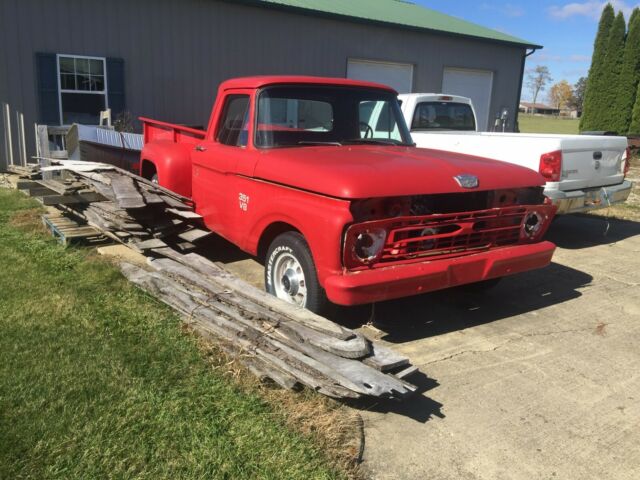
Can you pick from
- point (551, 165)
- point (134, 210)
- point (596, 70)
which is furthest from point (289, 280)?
point (596, 70)

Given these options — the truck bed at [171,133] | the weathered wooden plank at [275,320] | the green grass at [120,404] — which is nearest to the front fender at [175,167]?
the truck bed at [171,133]

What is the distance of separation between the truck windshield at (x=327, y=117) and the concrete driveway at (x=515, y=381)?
1569mm

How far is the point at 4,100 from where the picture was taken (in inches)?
428

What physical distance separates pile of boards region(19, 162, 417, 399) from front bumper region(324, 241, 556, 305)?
0.25 m

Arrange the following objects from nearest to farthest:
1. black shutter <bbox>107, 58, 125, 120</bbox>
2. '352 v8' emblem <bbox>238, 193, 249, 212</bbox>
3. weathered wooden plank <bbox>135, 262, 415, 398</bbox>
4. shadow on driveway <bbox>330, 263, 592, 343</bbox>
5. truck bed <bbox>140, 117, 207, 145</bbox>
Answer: weathered wooden plank <bbox>135, 262, 415, 398</bbox> → shadow on driveway <bbox>330, 263, 592, 343</bbox> → '352 v8' emblem <bbox>238, 193, 249, 212</bbox> → truck bed <bbox>140, 117, 207, 145</bbox> → black shutter <bbox>107, 58, 125, 120</bbox>

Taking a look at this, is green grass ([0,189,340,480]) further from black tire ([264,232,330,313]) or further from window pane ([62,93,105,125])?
window pane ([62,93,105,125])

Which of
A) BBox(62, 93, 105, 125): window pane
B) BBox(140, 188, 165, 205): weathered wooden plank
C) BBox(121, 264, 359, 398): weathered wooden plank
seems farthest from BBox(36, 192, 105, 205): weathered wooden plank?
BBox(62, 93, 105, 125): window pane

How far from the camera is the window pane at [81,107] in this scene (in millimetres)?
11637

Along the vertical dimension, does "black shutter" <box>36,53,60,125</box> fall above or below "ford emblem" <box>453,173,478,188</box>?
above

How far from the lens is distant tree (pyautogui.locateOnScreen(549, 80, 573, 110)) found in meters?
140

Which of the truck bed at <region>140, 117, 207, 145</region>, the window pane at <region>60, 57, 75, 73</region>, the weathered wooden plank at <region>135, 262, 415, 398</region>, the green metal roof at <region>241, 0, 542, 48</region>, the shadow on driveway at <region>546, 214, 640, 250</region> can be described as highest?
the green metal roof at <region>241, 0, 542, 48</region>

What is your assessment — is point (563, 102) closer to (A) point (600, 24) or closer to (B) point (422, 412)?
(A) point (600, 24)

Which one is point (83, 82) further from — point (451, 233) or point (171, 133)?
point (451, 233)

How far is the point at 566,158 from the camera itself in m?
6.61
